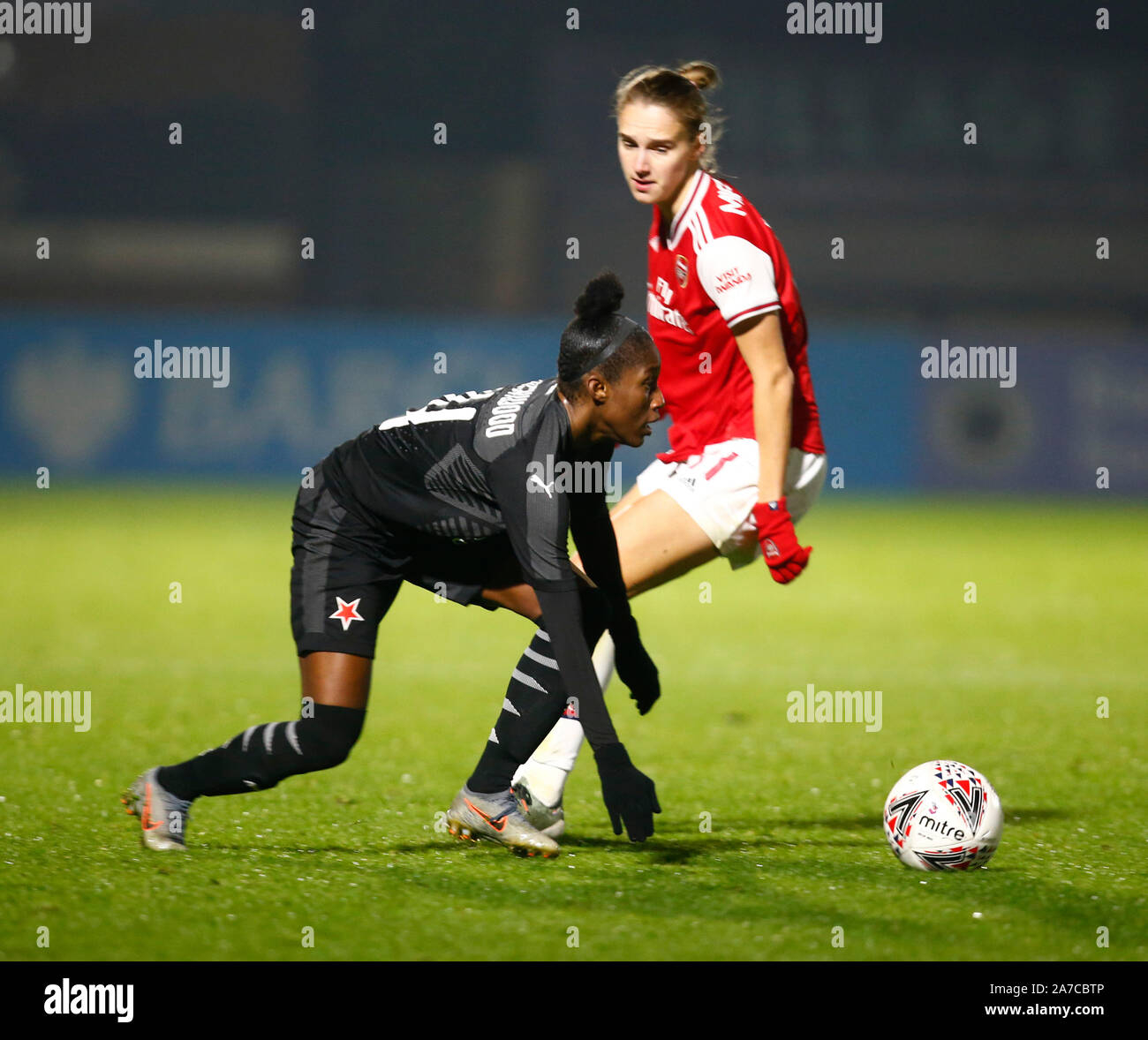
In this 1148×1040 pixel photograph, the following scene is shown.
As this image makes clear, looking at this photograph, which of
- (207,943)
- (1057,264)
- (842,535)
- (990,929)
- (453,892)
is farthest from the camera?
(1057,264)

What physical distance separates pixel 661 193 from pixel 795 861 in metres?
2.26

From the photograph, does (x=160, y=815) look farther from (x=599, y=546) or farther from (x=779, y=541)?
(x=779, y=541)

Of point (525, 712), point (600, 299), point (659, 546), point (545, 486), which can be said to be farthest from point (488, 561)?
point (600, 299)

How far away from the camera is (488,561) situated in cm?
472

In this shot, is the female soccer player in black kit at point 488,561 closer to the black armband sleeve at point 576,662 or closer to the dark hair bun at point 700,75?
the black armband sleeve at point 576,662

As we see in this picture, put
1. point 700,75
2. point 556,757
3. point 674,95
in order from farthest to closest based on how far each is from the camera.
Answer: point 700,75
point 556,757
point 674,95

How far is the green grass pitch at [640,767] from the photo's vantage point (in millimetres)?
3848

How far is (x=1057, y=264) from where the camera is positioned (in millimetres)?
26672

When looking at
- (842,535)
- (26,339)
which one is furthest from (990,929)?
(26,339)

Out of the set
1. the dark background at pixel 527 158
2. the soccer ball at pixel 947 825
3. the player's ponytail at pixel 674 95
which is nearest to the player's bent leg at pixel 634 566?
the soccer ball at pixel 947 825

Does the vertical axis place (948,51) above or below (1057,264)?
above

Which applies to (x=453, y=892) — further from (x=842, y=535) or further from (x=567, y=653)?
(x=842, y=535)

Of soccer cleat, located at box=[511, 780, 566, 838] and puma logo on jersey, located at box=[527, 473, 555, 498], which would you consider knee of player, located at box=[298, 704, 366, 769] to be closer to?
soccer cleat, located at box=[511, 780, 566, 838]

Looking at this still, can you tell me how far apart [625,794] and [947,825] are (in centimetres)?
115
